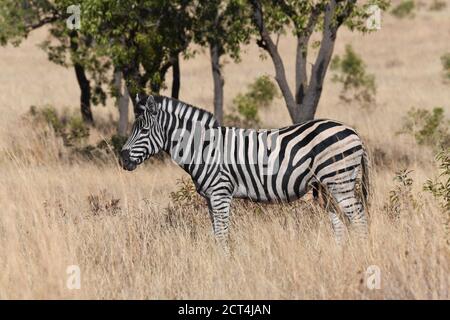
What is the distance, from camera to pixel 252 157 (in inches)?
323

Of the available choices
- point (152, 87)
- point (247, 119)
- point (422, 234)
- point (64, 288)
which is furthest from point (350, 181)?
point (247, 119)

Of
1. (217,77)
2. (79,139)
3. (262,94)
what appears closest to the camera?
(79,139)

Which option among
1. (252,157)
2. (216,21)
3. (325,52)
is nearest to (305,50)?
(325,52)

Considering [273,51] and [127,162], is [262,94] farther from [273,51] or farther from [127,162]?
[127,162]

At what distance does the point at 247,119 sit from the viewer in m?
21.2

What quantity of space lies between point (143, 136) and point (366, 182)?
2.54 m

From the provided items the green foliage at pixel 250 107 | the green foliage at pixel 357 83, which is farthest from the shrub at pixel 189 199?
the green foliage at pixel 357 83

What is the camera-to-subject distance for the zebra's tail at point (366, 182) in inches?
325

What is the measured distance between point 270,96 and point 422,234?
17599mm

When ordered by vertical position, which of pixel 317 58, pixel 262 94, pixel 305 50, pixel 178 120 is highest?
pixel 262 94

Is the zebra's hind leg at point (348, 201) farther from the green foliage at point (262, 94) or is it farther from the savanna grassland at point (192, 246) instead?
the green foliage at point (262, 94)

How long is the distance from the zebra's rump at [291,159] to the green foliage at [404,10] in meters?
41.3

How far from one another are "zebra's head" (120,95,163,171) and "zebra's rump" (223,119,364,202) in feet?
2.60

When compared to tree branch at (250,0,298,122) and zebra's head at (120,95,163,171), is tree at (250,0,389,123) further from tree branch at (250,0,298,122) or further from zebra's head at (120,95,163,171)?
zebra's head at (120,95,163,171)
